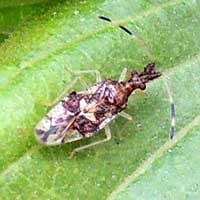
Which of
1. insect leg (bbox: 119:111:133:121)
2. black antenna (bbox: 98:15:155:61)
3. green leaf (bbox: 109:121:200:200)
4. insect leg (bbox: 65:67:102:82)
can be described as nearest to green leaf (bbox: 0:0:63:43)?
black antenna (bbox: 98:15:155:61)

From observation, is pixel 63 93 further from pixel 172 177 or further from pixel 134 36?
pixel 172 177

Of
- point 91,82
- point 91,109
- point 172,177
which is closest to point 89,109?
point 91,109

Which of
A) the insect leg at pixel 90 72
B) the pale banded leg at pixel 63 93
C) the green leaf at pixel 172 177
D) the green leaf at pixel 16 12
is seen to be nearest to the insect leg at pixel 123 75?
the insect leg at pixel 90 72

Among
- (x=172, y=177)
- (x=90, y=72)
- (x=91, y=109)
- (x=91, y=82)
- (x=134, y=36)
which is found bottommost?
(x=172, y=177)

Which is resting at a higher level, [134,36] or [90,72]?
[134,36]

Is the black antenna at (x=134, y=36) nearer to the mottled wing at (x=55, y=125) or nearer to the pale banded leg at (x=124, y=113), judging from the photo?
the pale banded leg at (x=124, y=113)

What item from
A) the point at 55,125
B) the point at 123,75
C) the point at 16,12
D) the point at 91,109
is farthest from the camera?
the point at 16,12

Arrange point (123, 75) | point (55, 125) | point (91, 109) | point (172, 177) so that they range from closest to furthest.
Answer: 1. point (172, 177)
2. point (55, 125)
3. point (123, 75)
4. point (91, 109)
